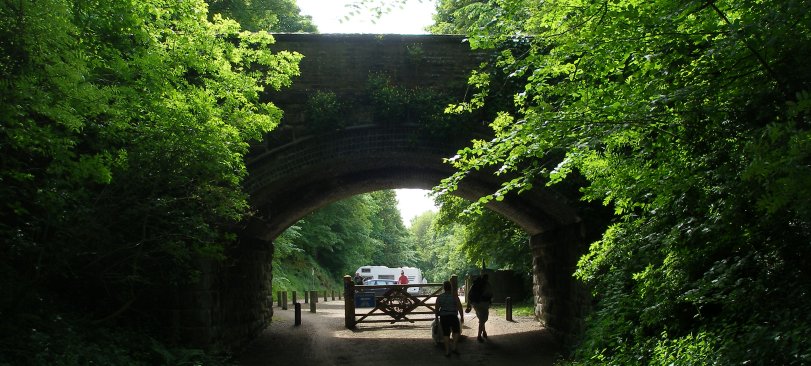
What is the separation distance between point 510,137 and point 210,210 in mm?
4538

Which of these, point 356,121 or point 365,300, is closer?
point 356,121

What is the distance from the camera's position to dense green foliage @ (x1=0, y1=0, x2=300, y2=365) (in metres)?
6.00

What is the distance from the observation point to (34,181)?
7.47 meters

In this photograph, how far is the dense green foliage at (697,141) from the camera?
179 inches

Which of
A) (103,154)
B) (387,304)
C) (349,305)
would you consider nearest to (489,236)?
(387,304)

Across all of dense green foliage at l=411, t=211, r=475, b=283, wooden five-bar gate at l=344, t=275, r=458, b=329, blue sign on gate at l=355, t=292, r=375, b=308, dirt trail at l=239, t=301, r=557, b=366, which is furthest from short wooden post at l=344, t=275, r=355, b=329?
blue sign on gate at l=355, t=292, r=375, b=308

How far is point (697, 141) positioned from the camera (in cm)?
546

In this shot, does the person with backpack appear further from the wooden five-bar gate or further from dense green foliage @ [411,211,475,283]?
dense green foliage @ [411,211,475,283]

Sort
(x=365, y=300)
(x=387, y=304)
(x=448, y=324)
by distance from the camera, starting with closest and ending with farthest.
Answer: (x=448, y=324) → (x=387, y=304) → (x=365, y=300)

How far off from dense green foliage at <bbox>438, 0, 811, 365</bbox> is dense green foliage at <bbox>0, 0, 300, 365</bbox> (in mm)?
3468

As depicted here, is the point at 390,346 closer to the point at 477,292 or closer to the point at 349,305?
the point at 477,292

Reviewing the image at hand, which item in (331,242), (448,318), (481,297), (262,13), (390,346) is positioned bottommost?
(390,346)

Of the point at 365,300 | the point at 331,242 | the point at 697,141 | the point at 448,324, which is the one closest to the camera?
the point at 697,141

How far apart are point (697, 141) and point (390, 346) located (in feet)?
32.5
